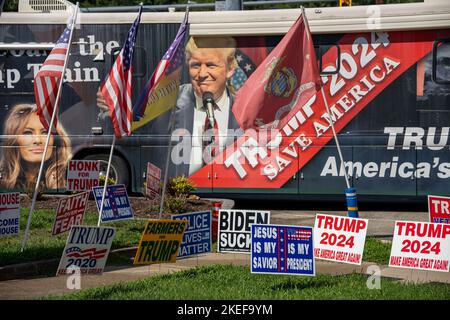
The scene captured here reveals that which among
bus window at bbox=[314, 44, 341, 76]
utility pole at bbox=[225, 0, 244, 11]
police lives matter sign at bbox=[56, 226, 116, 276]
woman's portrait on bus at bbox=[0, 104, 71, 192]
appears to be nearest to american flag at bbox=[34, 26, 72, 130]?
police lives matter sign at bbox=[56, 226, 116, 276]

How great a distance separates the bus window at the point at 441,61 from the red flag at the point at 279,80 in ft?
14.7

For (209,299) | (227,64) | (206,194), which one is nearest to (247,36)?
(227,64)

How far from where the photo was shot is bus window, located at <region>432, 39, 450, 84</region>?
18922mm

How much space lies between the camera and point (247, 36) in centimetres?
1988

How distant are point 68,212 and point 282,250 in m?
4.10

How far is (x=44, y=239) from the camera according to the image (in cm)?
1509

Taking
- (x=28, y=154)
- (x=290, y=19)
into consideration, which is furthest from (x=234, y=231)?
(x=28, y=154)

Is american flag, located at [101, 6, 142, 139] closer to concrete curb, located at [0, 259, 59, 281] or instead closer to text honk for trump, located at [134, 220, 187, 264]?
concrete curb, located at [0, 259, 59, 281]

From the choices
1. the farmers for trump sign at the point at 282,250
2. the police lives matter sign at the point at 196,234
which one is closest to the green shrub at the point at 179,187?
the police lives matter sign at the point at 196,234

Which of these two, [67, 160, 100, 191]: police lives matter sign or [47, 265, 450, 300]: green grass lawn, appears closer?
[47, 265, 450, 300]: green grass lawn

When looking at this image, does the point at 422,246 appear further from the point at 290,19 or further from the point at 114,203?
the point at 290,19

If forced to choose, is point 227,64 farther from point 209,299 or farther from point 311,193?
point 209,299

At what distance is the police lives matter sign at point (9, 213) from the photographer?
45.8 ft

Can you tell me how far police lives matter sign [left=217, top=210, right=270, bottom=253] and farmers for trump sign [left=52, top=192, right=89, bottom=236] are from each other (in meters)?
2.38
